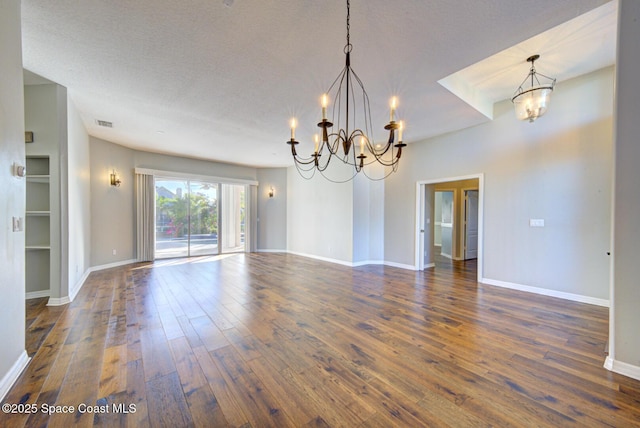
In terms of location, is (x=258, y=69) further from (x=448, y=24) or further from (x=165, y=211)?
(x=165, y=211)

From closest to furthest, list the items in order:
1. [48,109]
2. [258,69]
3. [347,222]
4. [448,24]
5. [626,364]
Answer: [626,364]
[448,24]
[258,69]
[48,109]
[347,222]

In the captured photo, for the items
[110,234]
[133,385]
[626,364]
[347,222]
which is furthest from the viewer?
[347,222]

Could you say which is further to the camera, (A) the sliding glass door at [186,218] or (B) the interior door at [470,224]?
(B) the interior door at [470,224]

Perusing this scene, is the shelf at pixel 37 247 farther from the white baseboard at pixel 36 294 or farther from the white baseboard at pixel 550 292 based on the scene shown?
the white baseboard at pixel 550 292

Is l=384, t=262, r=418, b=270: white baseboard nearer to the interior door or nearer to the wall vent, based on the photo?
the interior door

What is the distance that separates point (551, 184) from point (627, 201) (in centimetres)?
212

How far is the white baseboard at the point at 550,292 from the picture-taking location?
131 inches

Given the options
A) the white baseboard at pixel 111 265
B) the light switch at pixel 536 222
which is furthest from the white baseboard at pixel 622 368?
the white baseboard at pixel 111 265

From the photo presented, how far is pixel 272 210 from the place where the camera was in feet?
26.7

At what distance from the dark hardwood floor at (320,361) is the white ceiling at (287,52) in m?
2.77

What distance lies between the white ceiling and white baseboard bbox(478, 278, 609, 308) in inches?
110

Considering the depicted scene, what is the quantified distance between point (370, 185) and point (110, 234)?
606cm

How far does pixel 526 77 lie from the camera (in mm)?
3447

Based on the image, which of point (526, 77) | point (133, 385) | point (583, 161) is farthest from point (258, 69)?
point (583, 161)
